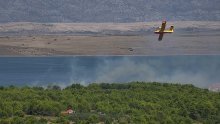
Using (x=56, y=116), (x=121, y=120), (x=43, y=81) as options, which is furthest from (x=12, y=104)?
(x=43, y=81)

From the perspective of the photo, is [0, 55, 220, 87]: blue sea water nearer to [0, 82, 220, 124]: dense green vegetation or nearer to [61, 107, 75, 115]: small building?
[0, 82, 220, 124]: dense green vegetation

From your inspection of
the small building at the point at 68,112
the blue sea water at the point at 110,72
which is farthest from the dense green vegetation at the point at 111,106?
the blue sea water at the point at 110,72

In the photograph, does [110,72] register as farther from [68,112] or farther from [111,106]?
[68,112]

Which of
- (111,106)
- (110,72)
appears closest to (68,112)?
(111,106)

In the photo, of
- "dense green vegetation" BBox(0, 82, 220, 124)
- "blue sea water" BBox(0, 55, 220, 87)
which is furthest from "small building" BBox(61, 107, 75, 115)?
"blue sea water" BBox(0, 55, 220, 87)

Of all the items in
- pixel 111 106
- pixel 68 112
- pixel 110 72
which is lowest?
pixel 110 72

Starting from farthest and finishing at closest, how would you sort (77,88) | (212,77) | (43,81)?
1. (212,77)
2. (43,81)
3. (77,88)

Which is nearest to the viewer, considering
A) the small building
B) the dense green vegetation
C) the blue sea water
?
the dense green vegetation

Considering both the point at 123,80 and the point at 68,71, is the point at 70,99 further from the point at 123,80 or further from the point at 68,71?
the point at 68,71
